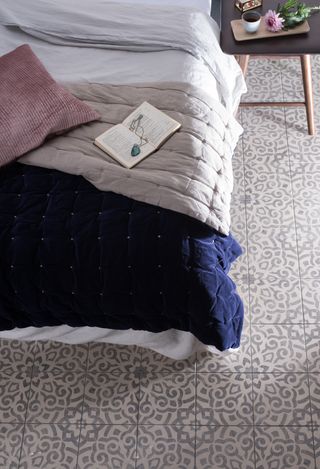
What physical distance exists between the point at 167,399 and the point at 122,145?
36.1 inches

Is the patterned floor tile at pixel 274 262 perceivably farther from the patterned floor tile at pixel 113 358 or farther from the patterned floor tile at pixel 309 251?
the patterned floor tile at pixel 113 358

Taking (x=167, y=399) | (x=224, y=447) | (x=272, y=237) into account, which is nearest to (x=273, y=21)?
(x=272, y=237)

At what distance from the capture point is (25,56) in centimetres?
217

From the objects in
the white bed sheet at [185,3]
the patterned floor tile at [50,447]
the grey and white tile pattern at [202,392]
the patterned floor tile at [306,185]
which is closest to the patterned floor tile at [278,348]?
the grey and white tile pattern at [202,392]

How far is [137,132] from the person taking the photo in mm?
2020

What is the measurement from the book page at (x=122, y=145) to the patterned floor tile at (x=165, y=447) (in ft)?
3.05

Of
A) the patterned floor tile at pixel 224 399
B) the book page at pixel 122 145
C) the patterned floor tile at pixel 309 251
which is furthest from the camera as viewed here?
the patterned floor tile at pixel 309 251

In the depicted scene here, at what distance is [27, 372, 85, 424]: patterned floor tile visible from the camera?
84.0 inches

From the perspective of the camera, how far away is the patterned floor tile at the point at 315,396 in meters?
2.06

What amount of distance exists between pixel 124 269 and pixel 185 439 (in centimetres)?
68

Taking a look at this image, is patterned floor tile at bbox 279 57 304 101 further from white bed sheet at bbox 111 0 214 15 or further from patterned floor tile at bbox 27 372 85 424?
patterned floor tile at bbox 27 372 85 424

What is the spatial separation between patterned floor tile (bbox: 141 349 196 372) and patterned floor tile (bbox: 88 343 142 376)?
0.11 feet

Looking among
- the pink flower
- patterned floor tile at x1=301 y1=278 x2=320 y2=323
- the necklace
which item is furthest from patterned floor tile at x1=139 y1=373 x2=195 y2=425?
the pink flower

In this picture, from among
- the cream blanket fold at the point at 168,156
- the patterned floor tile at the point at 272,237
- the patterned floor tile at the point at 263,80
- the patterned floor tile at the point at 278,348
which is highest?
the cream blanket fold at the point at 168,156
